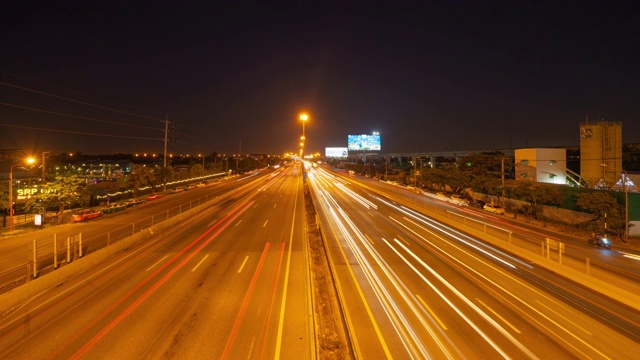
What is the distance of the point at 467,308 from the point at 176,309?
12.4 meters

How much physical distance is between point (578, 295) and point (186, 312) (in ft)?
59.2

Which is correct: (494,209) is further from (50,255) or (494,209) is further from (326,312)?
(50,255)

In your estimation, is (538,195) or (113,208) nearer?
(538,195)

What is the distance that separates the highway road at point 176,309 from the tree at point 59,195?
1851 cm

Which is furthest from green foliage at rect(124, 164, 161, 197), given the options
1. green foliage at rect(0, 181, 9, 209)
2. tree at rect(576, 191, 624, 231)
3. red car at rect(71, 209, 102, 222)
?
tree at rect(576, 191, 624, 231)

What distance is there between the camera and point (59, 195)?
120 ft

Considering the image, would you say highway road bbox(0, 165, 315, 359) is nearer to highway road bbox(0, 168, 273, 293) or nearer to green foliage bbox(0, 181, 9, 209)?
highway road bbox(0, 168, 273, 293)

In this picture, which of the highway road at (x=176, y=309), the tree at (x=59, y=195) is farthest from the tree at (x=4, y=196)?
the highway road at (x=176, y=309)

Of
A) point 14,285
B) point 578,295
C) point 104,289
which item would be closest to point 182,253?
point 104,289

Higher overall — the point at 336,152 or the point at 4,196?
the point at 336,152

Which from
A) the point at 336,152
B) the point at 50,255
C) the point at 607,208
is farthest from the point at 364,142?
the point at 50,255

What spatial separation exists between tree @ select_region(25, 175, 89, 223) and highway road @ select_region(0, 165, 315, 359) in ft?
60.7

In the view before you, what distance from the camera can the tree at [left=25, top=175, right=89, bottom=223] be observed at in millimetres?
35844

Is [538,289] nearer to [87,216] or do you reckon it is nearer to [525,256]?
[525,256]
